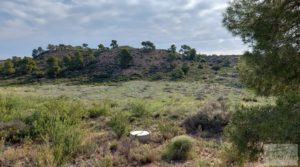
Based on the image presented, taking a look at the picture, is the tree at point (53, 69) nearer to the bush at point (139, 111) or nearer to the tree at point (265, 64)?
the bush at point (139, 111)

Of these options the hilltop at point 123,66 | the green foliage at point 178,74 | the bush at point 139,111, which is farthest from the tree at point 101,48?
the bush at point 139,111

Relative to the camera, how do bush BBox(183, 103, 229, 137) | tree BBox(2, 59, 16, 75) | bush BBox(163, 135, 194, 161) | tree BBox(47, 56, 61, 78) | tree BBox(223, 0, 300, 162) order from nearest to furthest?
tree BBox(223, 0, 300, 162), bush BBox(163, 135, 194, 161), bush BBox(183, 103, 229, 137), tree BBox(47, 56, 61, 78), tree BBox(2, 59, 16, 75)

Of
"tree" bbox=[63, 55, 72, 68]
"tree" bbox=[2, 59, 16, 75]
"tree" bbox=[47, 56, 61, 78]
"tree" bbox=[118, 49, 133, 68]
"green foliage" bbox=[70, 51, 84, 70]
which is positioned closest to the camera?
"tree" bbox=[47, 56, 61, 78]

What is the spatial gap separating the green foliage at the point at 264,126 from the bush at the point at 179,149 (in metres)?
3.71

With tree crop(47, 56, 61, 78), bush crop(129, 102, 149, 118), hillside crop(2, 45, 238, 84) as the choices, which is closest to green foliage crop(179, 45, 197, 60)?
hillside crop(2, 45, 238, 84)

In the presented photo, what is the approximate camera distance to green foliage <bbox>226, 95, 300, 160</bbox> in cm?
629

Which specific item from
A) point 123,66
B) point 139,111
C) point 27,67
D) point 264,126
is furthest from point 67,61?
point 264,126

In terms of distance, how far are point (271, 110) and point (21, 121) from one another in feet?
36.8

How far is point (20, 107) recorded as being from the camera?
20.8 meters

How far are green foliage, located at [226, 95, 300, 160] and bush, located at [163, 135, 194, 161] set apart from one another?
371cm

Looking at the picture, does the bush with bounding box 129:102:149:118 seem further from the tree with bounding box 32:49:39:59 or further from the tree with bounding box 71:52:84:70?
the tree with bounding box 32:49:39:59

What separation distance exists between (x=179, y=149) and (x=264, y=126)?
540 centimetres

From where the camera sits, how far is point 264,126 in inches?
262

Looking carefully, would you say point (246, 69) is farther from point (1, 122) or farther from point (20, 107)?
point (20, 107)
